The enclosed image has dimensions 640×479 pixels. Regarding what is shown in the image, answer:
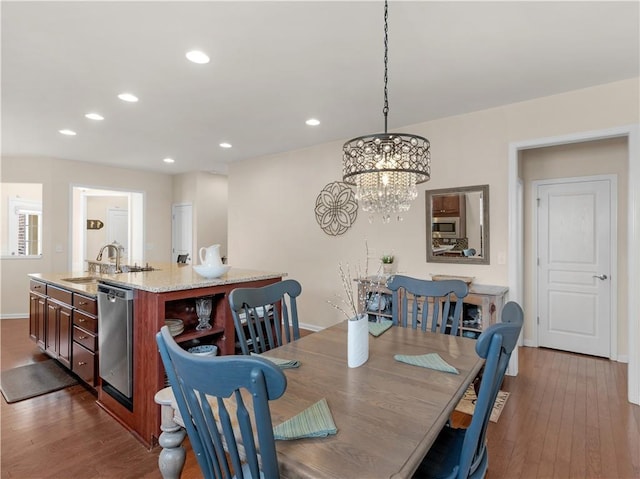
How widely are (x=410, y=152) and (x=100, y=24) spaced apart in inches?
80.9

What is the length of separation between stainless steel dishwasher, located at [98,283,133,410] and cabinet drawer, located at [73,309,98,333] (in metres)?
0.13

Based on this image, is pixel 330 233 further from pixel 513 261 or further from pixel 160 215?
A: pixel 160 215

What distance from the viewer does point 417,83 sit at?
2.87 metres

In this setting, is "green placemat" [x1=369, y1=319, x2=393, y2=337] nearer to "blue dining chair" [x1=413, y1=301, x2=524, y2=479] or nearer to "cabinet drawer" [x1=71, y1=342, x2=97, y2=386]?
"blue dining chair" [x1=413, y1=301, x2=524, y2=479]

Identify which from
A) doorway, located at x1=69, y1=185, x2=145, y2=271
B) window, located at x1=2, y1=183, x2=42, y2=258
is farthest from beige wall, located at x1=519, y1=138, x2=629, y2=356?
window, located at x1=2, y1=183, x2=42, y2=258

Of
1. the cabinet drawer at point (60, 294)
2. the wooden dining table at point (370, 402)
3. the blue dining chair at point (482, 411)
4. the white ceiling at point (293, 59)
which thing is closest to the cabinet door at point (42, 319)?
the cabinet drawer at point (60, 294)

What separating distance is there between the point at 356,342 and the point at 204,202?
6.14m

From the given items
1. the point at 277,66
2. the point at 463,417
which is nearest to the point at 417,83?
the point at 277,66

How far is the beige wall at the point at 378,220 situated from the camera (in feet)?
10.1

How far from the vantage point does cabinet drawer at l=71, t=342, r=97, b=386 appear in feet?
9.11

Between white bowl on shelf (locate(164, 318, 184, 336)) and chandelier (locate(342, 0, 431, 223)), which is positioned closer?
chandelier (locate(342, 0, 431, 223))

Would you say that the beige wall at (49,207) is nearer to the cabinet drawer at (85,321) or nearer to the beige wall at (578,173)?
the cabinet drawer at (85,321)

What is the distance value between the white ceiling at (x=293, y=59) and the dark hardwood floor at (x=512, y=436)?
2.65m

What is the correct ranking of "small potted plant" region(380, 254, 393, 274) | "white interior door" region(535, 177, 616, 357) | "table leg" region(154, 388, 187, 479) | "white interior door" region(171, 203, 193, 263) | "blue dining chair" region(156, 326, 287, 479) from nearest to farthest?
1. "blue dining chair" region(156, 326, 287, 479)
2. "table leg" region(154, 388, 187, 479)
3. "white interior door" region(535, 177, 616, 357)
4. "small potted plant" region(380, 254, 393, 274)
5. "white interior door" region(171, 203, 193, 263)
